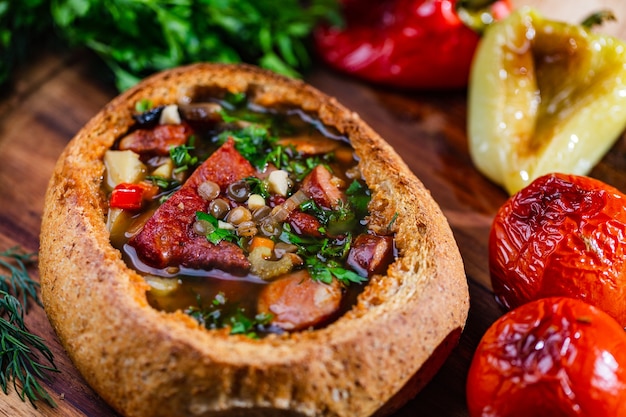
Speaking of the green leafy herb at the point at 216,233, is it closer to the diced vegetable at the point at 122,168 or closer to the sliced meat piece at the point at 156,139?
the diced vegetable at the point at 122,168

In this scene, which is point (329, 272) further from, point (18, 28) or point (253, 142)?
point (18, 28)

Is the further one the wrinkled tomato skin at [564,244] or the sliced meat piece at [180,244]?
the wrinkled tomato skin at [564,244]

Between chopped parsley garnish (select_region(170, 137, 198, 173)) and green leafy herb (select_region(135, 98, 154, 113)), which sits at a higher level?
green leafy herb (select_region(135, 98, 154, 113))

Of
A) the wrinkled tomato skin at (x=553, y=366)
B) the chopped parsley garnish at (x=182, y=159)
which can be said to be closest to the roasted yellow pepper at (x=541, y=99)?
the wrinkled tomato skin at (x=553, y=366)

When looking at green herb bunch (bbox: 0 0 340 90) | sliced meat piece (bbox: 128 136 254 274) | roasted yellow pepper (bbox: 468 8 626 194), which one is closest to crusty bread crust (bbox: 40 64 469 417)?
sliced meat piece (bbox: 128 136 254 274)

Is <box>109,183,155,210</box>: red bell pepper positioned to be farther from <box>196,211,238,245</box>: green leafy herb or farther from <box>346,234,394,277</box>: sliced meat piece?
<box>346,234,394,277</box>: sliced meat piece
